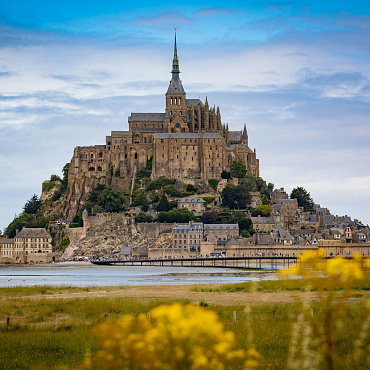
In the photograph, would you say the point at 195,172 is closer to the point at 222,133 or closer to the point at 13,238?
the point at 222,133

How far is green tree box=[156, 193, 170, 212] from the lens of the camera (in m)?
131

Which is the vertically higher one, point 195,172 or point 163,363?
point 195,172

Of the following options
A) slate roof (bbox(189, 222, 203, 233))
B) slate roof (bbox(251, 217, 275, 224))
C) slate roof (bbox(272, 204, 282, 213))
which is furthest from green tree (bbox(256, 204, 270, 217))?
slate roof (bbox(189, 222, 203, 233))

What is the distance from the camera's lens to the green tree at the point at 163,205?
13138 centimetres

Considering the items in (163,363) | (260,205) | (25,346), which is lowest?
(25,346)

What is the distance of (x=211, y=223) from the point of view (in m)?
128

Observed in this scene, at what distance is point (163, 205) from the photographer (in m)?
131

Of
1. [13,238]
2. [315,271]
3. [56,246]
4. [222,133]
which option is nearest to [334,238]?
[222,133]

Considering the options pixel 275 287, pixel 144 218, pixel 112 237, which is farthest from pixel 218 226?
pixel 275 287

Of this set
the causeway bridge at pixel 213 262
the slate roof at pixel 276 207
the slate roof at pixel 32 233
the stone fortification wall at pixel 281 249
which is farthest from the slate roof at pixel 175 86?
the causeway bridge at pixel 213 262

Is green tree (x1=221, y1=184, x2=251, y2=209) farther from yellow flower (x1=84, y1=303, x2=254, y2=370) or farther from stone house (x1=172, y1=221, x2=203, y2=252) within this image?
yellow flower (x1=84, y1=303, x2=254, y2=370)

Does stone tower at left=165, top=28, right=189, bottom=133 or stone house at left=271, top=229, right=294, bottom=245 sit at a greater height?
stone tower at left=165, top=28, right=189, bottom=133

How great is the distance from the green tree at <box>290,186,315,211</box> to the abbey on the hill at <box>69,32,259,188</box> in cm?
909

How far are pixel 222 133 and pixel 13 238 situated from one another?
45.4 metres
